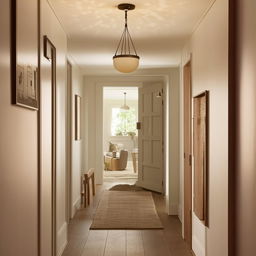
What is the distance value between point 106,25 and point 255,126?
2.45 meters

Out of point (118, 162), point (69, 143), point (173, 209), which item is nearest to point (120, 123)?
point (118, 162)

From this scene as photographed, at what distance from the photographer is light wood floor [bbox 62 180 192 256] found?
184 inches

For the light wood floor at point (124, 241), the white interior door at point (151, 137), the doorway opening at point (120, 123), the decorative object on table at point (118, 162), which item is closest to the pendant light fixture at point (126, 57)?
the light wood floor at point (124, 241)

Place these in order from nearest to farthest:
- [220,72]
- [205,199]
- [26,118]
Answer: [26,118], [220,72], [205,199]

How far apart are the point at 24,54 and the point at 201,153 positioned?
2.14 metres

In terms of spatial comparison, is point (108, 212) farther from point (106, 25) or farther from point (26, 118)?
point (26, 118)

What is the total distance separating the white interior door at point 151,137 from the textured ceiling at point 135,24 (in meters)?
2.50

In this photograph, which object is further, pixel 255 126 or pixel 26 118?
pixel 26 118

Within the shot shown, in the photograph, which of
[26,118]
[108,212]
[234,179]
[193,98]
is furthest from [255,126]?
[108,212]

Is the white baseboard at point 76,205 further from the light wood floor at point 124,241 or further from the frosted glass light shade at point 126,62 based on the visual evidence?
the frosted glass light shade at point 126,62

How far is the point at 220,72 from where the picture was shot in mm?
3336

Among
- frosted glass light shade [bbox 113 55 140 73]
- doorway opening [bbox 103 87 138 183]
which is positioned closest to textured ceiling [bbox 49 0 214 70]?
frosted glass light shade [bbox 113 55 140 73]

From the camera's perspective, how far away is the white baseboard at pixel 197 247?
4.18 meters

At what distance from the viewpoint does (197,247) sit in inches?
175
